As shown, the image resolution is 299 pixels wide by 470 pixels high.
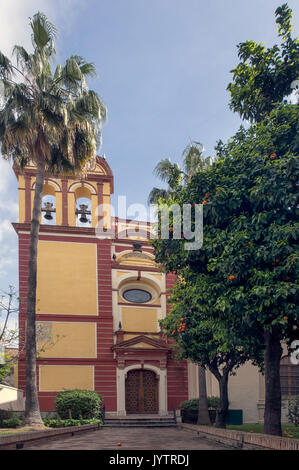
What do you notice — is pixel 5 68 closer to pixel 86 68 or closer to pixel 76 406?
pixel 86 68

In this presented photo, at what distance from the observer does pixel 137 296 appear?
29.5 m

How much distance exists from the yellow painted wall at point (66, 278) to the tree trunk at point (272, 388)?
17.0 m

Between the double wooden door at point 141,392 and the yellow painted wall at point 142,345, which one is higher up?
the yellow painted wall at point 142,345

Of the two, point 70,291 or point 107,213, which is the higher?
point 107,213

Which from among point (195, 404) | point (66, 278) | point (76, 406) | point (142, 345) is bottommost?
point (195, 404)

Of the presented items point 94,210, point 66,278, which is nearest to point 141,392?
point 66,278

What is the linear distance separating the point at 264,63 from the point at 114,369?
20.1 m

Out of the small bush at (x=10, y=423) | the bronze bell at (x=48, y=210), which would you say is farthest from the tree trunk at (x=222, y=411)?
the bronze bell at (x=48, y=210)

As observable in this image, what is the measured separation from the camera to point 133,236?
29.7 metres

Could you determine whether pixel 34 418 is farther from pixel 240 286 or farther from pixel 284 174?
pixel 284 174

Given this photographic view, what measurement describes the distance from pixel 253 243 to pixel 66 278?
746 inches

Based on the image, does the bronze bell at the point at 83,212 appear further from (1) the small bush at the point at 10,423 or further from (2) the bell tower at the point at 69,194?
(1) the small bush at the point at 10,423

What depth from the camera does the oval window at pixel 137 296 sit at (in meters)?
29.3
